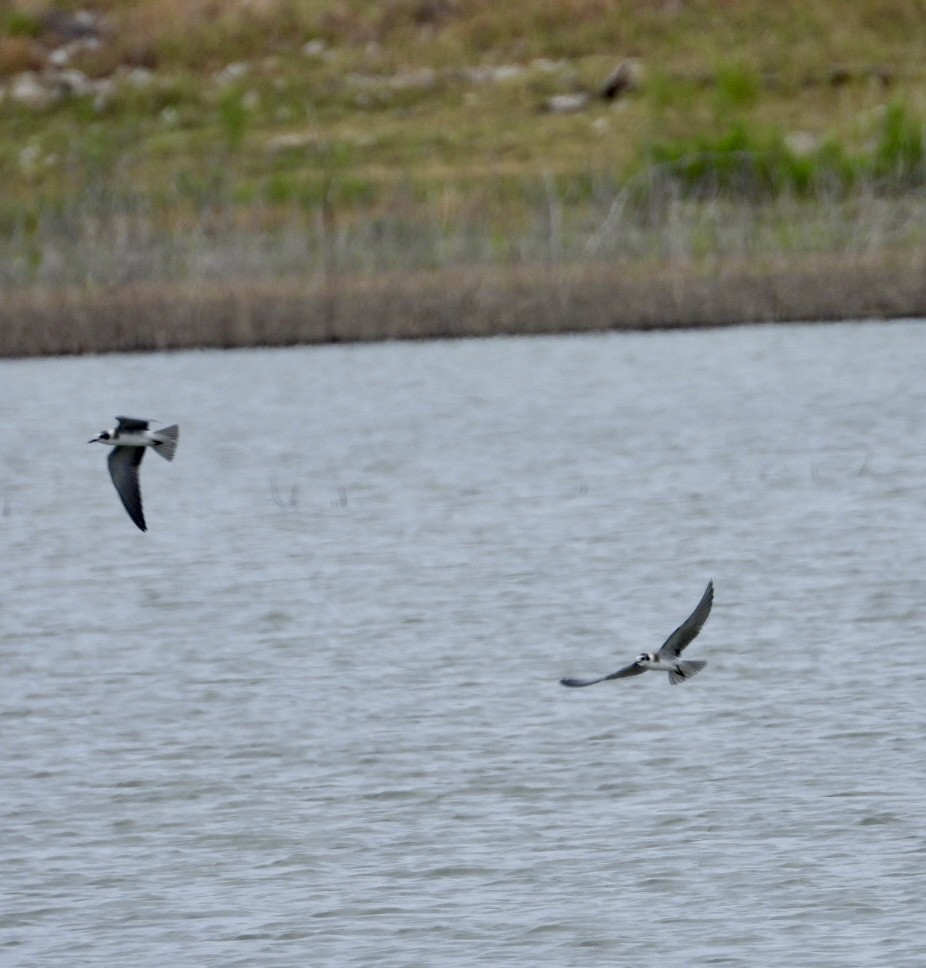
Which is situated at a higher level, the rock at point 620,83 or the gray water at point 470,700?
the rock at point 620,83

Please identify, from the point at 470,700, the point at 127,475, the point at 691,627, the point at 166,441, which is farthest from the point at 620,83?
the point at 691,627

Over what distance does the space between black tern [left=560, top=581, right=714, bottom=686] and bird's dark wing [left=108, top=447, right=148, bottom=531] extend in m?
2.31

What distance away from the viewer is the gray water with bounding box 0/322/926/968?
7.15 metres

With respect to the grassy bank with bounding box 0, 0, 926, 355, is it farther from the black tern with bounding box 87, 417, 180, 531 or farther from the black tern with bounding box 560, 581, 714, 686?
the black tern with bounding box 560, 581, 714, 686

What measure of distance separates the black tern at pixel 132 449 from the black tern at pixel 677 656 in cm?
207

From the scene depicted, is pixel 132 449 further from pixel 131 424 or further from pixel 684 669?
pixel 684 669

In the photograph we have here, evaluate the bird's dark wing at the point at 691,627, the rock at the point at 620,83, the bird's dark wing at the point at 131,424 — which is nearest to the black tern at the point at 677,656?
the bird's dark wing at the point at 691,627

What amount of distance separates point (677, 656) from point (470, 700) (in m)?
2.24

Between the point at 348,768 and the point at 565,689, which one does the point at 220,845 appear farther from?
the point at 565,689

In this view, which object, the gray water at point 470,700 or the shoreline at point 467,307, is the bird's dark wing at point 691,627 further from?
the shoreline at point 467,307

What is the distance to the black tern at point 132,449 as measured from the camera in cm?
904

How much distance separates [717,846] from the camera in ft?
25.1

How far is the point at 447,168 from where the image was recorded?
42.3 meters

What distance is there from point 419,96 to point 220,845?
138ft
